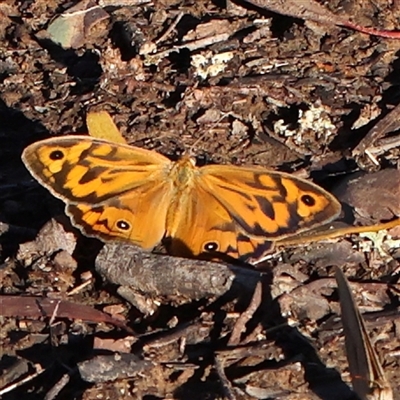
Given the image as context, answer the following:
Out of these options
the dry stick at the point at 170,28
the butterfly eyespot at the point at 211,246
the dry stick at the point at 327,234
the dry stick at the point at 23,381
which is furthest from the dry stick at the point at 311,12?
the dry stick at the point at 23,381

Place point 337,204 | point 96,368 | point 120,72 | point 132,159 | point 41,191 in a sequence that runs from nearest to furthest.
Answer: point 96,368 → point 337,204 → point 132,159 → point 41,191 → point 120,72

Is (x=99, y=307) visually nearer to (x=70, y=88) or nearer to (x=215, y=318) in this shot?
(x=215, y=318)

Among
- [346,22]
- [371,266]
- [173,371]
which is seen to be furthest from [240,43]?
[173,371]

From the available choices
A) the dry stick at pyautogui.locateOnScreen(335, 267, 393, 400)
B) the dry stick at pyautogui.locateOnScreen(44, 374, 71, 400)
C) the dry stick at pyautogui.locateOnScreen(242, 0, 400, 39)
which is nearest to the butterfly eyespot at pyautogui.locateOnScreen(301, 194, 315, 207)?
the dry stick at pyautogui.locateOnScreen(335, 267, 393, 400)

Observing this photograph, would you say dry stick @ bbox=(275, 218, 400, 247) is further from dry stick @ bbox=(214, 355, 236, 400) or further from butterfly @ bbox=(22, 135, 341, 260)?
dry stick @ bbox=(214, 355, 236, 400)

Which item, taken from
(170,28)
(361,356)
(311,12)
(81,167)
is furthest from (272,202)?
(170,28)

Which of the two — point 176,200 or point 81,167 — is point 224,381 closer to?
point 176,200
